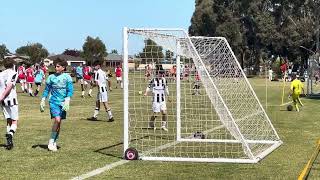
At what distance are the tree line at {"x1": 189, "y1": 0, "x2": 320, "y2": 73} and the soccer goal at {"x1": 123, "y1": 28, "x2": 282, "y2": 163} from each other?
67173mm

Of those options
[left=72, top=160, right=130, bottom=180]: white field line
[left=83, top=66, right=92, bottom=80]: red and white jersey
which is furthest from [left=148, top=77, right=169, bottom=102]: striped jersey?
[left=83, top=66, right=92, bottom=80]: red and white jersey

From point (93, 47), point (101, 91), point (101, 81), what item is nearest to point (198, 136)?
point (101, 91)

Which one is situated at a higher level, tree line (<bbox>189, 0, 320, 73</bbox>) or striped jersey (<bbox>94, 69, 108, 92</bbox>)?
tree line (<bbox>189, 0, 320, 73</bbox>)

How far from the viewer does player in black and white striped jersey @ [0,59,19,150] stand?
13.7 meters

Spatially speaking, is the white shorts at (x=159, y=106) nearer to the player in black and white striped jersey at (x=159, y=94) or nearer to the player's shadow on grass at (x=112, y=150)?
the player in black and white striped jersey at (x=159, y=94)

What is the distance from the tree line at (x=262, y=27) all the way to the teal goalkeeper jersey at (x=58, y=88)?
72.1 metres

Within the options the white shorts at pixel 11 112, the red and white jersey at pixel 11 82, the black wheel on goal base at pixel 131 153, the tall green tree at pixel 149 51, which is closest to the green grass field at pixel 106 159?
the black wheel on goal base at pixel 131 153

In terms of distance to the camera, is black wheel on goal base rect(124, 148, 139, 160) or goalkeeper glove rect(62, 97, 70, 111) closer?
black wheel on goal base rect(124, 148, 139, 160)

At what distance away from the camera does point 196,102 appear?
17641 mm

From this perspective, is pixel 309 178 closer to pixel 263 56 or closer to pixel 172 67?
pixel 172 67

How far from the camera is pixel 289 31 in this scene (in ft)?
283

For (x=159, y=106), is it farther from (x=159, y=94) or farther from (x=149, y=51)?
(x=149, y=51)

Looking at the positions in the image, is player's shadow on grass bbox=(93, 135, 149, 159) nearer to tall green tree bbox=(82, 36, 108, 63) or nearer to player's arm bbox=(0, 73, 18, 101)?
player's arm bbox=(0, 73, 18, 101)

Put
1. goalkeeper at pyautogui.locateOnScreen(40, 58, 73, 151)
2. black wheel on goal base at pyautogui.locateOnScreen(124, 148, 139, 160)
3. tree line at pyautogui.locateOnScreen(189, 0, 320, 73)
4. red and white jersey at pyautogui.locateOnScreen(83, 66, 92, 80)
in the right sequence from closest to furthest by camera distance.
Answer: black wheel on goal base at pyautogui.locateOnScreen(124, 148, 139, 160) → goalkeeper at pyautogui.locateOnScreen(40, 58, 73, 151) → red and white jersey at pyautogui.locateOnScreen(83, 66, 92, 80) → tree line at pyautogui.locateOnScreen(189, 0, 320, 73)
